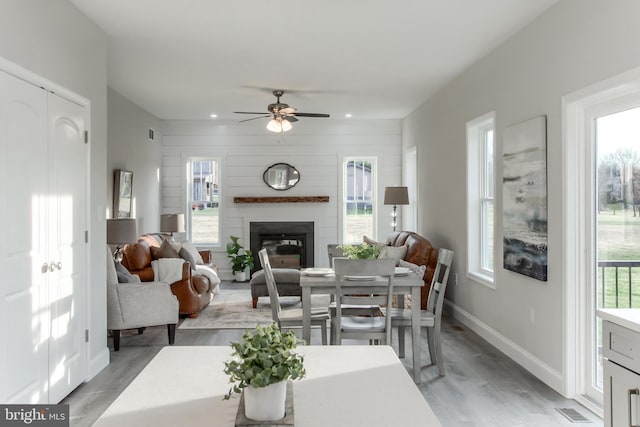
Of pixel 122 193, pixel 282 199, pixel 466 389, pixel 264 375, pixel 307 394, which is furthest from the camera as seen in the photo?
pixel 282 199

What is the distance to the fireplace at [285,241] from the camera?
9.22 meters

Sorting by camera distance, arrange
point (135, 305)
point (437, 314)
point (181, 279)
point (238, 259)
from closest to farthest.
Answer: point (437, 314) → point (135, 305) → point (181, 279) → point (238, 259)

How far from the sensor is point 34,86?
10.5ft

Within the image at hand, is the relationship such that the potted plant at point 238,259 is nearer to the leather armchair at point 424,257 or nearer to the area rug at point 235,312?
the area rug at point 235,312

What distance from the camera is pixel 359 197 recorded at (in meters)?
9.46

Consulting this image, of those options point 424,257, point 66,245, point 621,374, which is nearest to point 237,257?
point 424,257

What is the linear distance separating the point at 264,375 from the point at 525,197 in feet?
11.7

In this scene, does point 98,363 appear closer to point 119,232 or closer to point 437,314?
point 119,232

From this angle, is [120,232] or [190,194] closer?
[120,232]

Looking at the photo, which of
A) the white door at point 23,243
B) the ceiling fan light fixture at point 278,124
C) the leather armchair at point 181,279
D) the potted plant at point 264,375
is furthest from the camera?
the ceiling fan light fixture at point 278,124

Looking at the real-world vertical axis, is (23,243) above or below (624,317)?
above

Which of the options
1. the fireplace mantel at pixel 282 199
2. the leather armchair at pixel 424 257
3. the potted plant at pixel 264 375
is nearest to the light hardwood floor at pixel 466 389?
the leather armchair at pixel 424 257

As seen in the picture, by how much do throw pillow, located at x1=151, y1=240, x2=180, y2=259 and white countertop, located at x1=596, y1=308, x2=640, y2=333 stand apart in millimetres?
5135

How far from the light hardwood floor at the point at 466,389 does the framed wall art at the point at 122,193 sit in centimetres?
214
